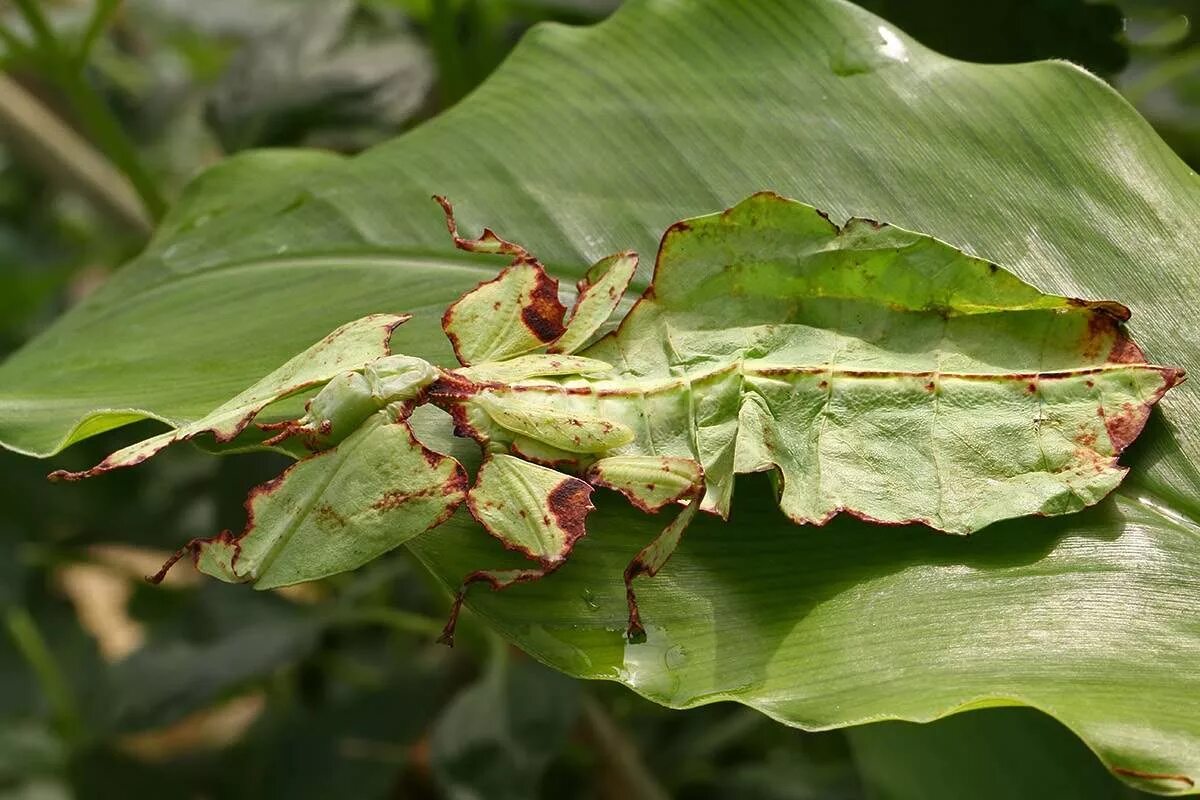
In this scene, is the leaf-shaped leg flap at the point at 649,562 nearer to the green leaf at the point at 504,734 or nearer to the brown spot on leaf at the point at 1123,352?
the brown spot on leaf at the point at 1123,352

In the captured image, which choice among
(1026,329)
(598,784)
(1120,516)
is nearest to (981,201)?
(1026,329)

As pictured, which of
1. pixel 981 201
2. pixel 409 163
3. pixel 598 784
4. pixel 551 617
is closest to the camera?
pixel 551 617

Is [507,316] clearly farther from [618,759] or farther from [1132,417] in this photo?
[618,759]

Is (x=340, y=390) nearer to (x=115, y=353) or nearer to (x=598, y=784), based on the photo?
(x=115, y=353)

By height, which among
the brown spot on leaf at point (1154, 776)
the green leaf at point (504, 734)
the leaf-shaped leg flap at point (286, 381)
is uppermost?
the leaf-shaped leg flap at point (286, 381)

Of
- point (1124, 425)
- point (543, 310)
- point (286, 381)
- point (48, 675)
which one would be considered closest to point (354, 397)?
point (286, 381)

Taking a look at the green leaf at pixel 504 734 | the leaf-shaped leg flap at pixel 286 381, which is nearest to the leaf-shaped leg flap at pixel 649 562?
the leaf-shaped leg flap at pixel 286 381

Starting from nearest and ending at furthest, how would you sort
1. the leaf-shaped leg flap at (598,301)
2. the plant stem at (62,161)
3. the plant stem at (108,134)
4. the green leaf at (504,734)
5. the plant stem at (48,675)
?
the leaf-shaped leg flap at (598,301) < the green leaf at (504,734) < the plant stem at (108,134) < the plant stem at (48,675) < the plant stem at (62,161)

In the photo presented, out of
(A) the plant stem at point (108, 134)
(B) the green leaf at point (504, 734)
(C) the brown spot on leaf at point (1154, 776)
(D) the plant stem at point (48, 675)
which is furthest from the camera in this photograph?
(D) the plant stem at point (48, 675)
